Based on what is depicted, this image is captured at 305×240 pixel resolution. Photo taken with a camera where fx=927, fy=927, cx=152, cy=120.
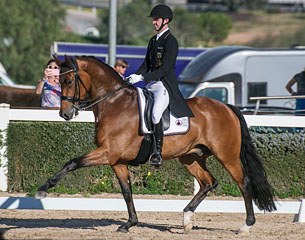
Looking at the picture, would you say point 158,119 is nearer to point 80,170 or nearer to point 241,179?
point 241,179

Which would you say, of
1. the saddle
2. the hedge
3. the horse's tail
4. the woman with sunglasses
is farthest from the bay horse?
the woman with sunglasses

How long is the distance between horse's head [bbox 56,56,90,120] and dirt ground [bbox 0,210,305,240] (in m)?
1.43

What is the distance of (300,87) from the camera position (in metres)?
17.9

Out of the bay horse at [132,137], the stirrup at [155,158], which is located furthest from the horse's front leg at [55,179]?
the stirrup at [155,158]

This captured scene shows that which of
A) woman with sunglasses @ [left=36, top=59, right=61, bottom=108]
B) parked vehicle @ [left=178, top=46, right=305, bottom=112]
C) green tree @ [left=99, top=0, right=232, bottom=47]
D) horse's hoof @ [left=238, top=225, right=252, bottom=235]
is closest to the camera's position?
horse's hoof @ [left=238, top=225, right=252, bottom=235]

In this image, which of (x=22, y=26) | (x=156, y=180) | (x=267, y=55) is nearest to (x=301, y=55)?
(x=267, y=55)

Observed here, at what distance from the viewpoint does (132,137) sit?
433 inches

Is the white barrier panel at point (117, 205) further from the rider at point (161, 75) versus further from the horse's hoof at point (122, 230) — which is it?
the rider at point (161, 75)

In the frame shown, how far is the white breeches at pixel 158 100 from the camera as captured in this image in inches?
433

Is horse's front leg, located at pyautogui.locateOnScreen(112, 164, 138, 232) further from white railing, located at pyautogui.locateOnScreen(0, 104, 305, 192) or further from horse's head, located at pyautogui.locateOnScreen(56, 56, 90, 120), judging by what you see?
white railing, located at pyautogui.locateOnScreen(0, 104, 305, 192)

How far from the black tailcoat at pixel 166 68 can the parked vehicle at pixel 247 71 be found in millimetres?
8528

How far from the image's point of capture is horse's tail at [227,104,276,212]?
11766 millimetres

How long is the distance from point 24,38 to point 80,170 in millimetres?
26117

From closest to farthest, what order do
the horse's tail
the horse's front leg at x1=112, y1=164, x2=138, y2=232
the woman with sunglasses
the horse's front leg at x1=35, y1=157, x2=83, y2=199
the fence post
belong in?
1. the horse's front leg at x1=35, y1=157, x2=83, y2=199
2. the horse's front leg at x1=112, y1=164, x2=138, y2=232
3. the horse's tail
4. the fence post
5. the woman with sunglasses
